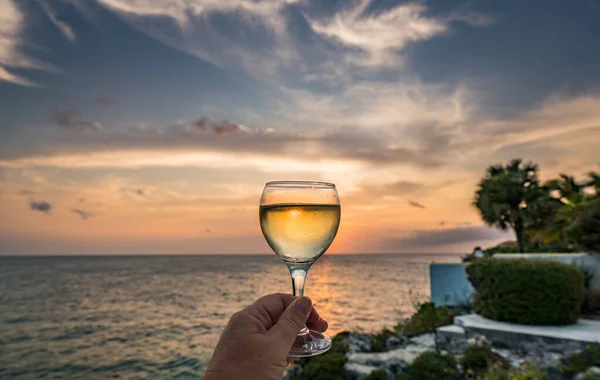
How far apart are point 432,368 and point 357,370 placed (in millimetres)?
1298

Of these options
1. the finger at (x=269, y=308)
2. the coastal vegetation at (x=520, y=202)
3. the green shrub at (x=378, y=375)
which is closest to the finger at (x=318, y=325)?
the finger at (x=269, y=308)

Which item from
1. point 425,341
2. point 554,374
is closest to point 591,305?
point 425,341

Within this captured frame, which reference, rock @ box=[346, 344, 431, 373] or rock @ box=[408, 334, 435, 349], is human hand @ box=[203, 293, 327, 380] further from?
rock @ box=[408, 334, 435, 349]

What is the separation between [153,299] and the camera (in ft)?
129

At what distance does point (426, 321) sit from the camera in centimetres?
1339

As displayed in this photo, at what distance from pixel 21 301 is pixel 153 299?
16.5m

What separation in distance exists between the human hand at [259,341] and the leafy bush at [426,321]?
1163 cm

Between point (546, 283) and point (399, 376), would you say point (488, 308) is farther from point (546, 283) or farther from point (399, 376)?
point (399, 376)

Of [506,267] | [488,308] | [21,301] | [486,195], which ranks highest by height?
[486,195]

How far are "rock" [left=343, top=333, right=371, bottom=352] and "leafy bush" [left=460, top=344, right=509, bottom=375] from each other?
2485mm

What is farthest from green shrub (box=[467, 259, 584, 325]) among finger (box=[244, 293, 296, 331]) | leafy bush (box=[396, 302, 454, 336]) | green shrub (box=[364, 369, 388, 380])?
finger (box=[244, 293, 296, 331])

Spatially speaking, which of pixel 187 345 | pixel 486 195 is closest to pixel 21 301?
pixel 187 345

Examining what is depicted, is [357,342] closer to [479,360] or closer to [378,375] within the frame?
[479,360]

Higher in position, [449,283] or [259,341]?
[259,341]
